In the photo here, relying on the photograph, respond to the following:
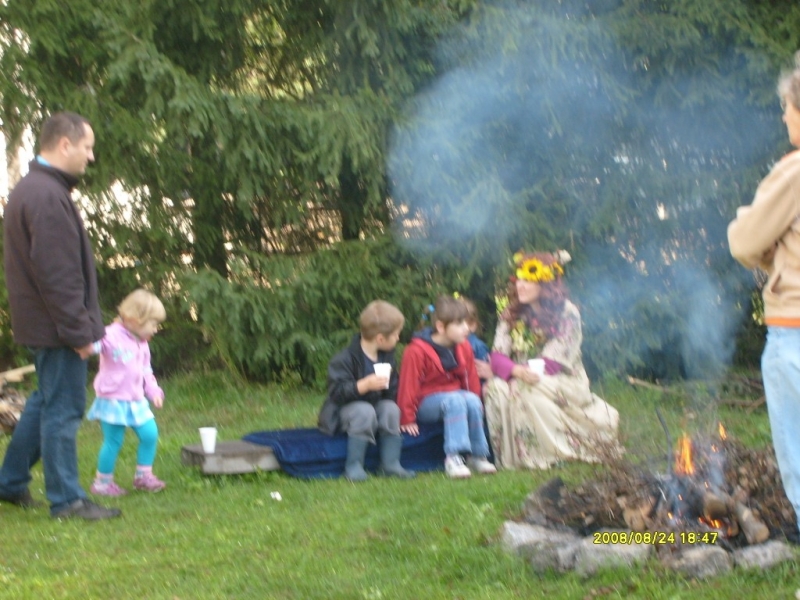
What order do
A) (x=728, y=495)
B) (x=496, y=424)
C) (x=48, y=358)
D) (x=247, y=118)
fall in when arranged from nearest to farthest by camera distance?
(x=728, y=495) → (x=48, y=358) → (x=496, y=424) → (x=247, y=118)

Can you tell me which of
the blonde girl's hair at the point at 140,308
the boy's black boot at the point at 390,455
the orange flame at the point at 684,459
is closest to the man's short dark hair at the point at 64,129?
the blonde girl's hair at the point at 140,308

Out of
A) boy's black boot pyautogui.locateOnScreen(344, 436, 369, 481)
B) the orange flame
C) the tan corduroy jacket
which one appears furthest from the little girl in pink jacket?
the tan corduroy jacket

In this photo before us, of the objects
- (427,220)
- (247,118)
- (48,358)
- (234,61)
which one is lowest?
(48,358)

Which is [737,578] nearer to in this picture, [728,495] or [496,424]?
[728,495]

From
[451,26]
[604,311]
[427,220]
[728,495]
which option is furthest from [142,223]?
[728,495]

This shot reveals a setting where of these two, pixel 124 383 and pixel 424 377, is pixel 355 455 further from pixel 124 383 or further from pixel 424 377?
pixel 124 383

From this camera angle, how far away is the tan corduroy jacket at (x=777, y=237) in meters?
3.67

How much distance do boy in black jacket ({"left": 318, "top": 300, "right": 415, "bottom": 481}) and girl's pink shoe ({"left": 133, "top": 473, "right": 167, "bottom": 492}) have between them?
106cm

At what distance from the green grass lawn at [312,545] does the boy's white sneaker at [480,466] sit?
0.14 m

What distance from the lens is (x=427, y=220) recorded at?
934cm

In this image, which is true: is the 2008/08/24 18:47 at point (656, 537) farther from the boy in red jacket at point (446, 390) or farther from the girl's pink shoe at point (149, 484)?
the girl's pink shoe at point (149, 484)

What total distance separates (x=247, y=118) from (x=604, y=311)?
3.47 m

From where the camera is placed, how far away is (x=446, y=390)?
6.73 meters

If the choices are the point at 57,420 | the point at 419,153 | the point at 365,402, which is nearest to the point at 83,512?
the point at 57,420
